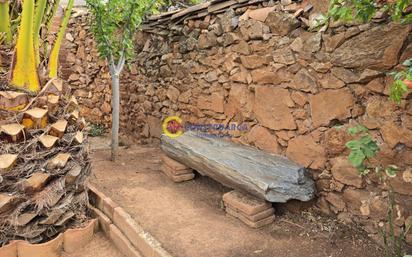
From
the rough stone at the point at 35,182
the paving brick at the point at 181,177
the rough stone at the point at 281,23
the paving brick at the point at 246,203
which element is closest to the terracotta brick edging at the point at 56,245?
the rough stone at the point at 35,182

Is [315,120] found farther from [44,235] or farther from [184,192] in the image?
[44,235]

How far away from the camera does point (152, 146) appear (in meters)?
4.87

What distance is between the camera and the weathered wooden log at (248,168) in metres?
2.36

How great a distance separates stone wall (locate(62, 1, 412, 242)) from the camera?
2055mm

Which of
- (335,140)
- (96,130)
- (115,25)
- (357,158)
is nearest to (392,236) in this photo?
(357,158)

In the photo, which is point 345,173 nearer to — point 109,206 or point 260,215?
point 260,215

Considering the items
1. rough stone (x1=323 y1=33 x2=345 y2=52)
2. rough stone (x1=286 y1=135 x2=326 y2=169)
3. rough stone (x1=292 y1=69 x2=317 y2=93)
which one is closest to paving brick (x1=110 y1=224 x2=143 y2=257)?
rough stone (x1=286 y1=135 x2=326 y2=169)

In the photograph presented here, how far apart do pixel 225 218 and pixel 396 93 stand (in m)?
1.60

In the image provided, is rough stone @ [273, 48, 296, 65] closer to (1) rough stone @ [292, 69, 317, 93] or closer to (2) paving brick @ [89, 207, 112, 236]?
(1) rough stone @ [292, 69, 317, 93]

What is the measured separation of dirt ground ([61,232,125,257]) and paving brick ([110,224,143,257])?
0.14 feet

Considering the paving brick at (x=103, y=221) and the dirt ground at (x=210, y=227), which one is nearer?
the dirt ground at (x=210, y=227)

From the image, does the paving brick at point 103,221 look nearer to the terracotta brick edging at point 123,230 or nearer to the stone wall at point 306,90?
the terracotta brick edging at point 123,230

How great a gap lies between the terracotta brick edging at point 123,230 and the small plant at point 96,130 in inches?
127

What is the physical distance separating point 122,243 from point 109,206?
0.45 m
